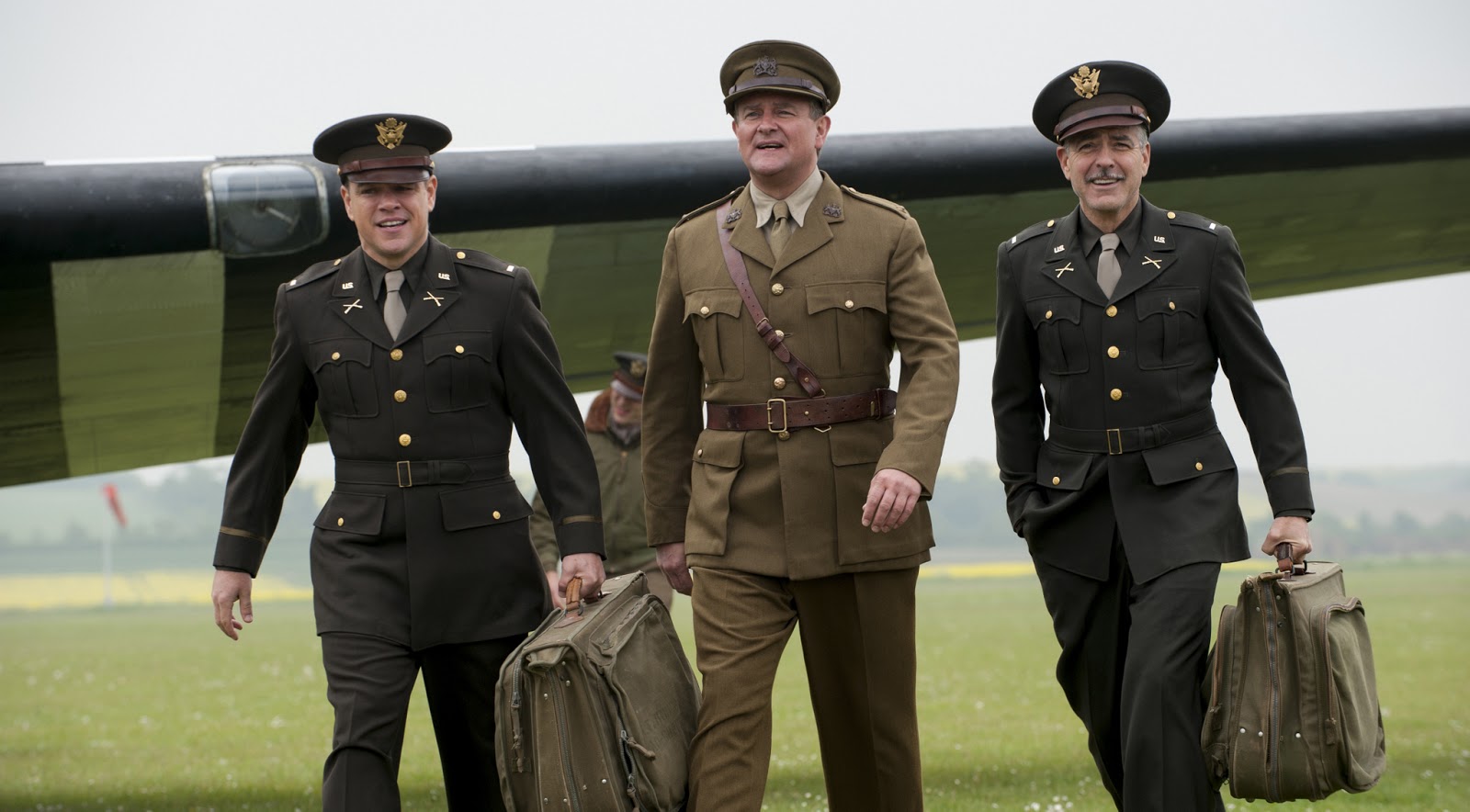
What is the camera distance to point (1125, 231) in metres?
4.81

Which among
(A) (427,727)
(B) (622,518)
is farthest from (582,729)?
(A) (427,727)

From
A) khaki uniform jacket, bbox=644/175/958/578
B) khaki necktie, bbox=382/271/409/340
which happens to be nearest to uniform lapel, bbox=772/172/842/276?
khaki uniform jacket, bbox=644/175/958/578

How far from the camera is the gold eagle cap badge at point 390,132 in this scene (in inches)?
181

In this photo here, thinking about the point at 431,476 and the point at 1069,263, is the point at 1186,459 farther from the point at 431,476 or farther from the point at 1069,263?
the point at 431,476

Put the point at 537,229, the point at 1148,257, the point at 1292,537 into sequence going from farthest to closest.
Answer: the point at 537,229 → the point at 1148,257 → the point at 1292,537

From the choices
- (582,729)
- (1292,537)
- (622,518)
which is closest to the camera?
(582,729)

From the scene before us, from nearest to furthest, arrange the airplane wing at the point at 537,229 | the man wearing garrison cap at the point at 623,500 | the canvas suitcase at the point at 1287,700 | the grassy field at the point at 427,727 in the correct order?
the canvas suitcase at the point at 1287,700 → the airplane wing at the point at 537,229 → the man wearing garrison cap at the point at 623,500 → the grassy field at the point at 427,727

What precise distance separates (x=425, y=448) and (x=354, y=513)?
26 cm

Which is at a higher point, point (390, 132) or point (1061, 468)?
point (390, 132)

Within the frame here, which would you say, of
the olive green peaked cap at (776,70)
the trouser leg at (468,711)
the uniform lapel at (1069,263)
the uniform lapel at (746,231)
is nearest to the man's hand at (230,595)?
the trouser leg at (468,711)

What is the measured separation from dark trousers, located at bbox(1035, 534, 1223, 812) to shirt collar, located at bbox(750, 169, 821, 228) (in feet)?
4.31

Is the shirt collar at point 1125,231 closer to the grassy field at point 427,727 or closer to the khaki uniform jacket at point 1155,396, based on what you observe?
the khaki uniform jacket at point 1155,396

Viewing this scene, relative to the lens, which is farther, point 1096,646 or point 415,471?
point 1096,646

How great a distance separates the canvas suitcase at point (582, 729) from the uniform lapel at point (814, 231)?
1.15 m
